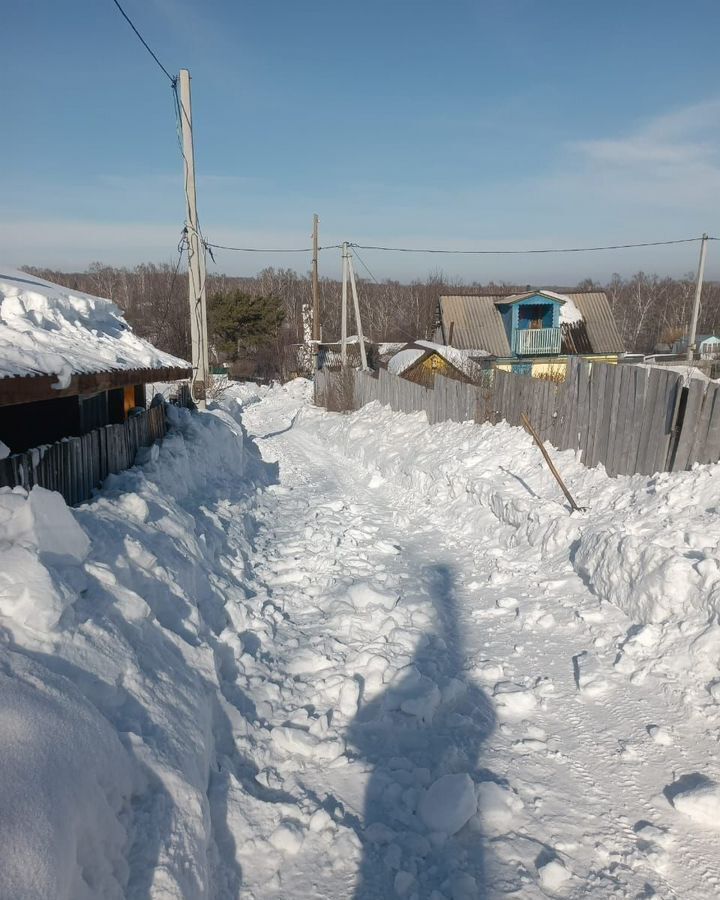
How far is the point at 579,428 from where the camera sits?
29.0ft

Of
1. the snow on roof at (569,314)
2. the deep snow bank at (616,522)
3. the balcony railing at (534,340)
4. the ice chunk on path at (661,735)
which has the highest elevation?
the snow on roof at (569,314)

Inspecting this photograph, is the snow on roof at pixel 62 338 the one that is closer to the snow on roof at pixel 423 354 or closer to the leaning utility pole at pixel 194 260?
the leaning utility pole at pixel 194 260

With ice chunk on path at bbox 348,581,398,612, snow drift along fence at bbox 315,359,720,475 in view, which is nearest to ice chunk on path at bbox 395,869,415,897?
ice chunk on path at bbox 348,581,398,612

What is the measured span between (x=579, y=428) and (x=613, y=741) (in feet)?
18.4

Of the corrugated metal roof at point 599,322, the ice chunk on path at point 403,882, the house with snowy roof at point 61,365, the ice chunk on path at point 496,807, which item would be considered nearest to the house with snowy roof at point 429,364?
the corrugated metal roof at point 599,322

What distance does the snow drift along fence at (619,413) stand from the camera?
6672 mm

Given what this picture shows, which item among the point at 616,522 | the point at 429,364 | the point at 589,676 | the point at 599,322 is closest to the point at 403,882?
the point at 589,676

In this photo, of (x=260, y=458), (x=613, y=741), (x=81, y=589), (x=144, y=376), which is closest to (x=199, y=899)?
(x=81, y=589)

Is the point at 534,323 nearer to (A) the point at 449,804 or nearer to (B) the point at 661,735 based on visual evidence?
(B) the point at 661,735

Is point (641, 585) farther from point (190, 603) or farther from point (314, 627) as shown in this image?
point (190, 603)

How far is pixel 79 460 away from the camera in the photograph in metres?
5.52

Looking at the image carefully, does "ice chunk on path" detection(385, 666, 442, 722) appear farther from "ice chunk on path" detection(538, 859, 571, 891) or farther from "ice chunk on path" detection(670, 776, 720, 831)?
"ice chunk on path" detection(670, 776, 720, 831)

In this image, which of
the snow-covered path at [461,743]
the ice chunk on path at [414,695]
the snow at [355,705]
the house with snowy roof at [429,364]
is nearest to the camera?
the snow at [355,705]

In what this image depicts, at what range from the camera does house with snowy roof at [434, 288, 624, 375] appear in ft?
86.4
